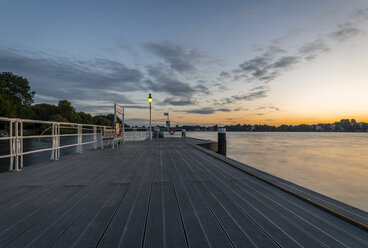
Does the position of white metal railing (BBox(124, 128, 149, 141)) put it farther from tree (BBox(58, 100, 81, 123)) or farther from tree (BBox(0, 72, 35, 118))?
tree (BBox(58, 100, 81, 123))

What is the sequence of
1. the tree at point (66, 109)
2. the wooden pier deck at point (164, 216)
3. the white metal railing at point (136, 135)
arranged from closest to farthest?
the wooden pier deck at point (164, 216)
the white metal railing at point (136, 135)
the tree at point (66, 109)

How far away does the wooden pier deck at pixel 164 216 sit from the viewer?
1542 mm

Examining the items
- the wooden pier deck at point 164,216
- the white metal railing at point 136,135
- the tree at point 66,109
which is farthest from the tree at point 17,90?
the wooden pier deck at point 164,216

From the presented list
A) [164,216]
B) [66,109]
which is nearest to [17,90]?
[66,109]

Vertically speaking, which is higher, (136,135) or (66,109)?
(66,109)

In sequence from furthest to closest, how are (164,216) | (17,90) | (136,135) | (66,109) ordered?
(66,109), (17,90), (136,135), (164,216)

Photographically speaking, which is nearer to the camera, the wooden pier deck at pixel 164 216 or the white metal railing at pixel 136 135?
the wooden pier deck at pixel 164 216

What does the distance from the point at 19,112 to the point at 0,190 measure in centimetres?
4200

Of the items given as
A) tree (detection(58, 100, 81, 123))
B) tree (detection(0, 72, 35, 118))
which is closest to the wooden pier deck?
tree (detection(0, 72, 35, 118))

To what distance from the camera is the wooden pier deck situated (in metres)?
1.54

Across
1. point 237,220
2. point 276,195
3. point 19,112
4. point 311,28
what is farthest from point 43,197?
point 19,112

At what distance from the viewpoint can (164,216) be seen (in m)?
1.98

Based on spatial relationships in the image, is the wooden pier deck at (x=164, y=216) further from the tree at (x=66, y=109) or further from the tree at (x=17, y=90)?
the tree at (x=66, y=109)

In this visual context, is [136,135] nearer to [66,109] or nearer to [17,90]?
[17,90]
